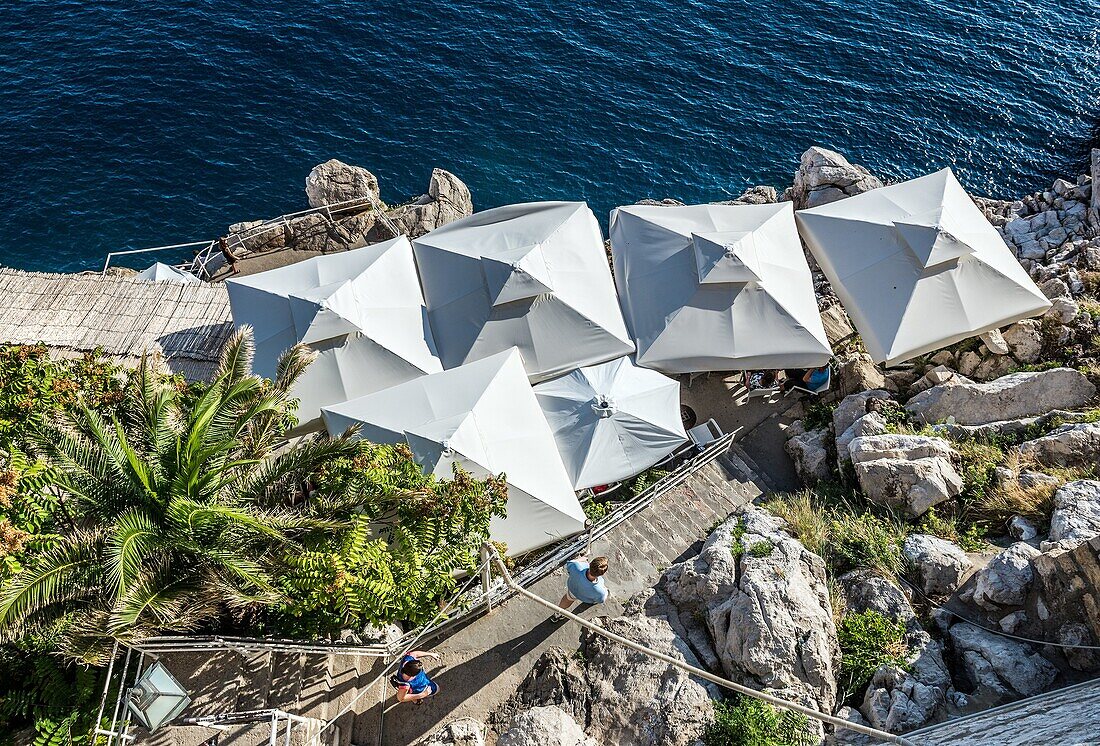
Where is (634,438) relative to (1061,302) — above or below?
below

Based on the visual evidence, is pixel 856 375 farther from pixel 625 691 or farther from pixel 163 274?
pixel 163 274

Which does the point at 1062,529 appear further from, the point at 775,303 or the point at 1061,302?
the point at 1061,302

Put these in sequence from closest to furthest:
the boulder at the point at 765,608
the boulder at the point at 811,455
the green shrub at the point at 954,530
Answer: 1. the boulder at the point at 765,608
2. the green shrub at the point at 954,530
3. the boulder at the point at 811,455

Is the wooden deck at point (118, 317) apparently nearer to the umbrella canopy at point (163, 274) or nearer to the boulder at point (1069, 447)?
the umbrella canopy at point (163, 274)

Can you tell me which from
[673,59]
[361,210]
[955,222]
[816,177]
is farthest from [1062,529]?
[673,59]

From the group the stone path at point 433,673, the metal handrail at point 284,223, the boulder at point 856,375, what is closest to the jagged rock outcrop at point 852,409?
the boulder at point 856,375

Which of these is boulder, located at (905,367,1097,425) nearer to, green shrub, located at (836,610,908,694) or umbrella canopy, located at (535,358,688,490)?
umbrella canopy, located at (535,358,688,490)

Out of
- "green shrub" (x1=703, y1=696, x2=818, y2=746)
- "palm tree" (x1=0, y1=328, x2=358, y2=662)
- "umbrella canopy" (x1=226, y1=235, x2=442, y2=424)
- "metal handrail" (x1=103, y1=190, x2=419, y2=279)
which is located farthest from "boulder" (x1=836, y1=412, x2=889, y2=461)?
"metal handrail" (x1=103, y1=190, x2=419, y2=279)
